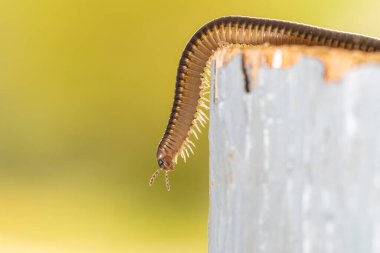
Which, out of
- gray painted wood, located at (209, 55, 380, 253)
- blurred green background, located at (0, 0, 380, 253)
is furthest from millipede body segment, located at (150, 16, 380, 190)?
blurred green background, located at (0, 0, 380, 253)

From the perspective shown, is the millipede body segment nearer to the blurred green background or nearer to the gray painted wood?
the gray painted wood

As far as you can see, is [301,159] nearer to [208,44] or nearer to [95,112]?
[208,44]

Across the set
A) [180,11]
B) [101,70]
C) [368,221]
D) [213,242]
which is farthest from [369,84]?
[101,70]

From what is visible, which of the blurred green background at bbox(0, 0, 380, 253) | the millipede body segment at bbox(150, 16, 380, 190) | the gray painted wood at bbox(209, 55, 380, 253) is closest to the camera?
the gray painted wood at bbox(209, 55, 380, 253)

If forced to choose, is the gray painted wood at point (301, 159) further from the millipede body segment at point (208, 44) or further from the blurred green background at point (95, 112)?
the blurred green background at point (95, 112)

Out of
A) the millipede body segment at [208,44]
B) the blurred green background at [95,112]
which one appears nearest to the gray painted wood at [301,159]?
the millipede body segment at [208,44]
